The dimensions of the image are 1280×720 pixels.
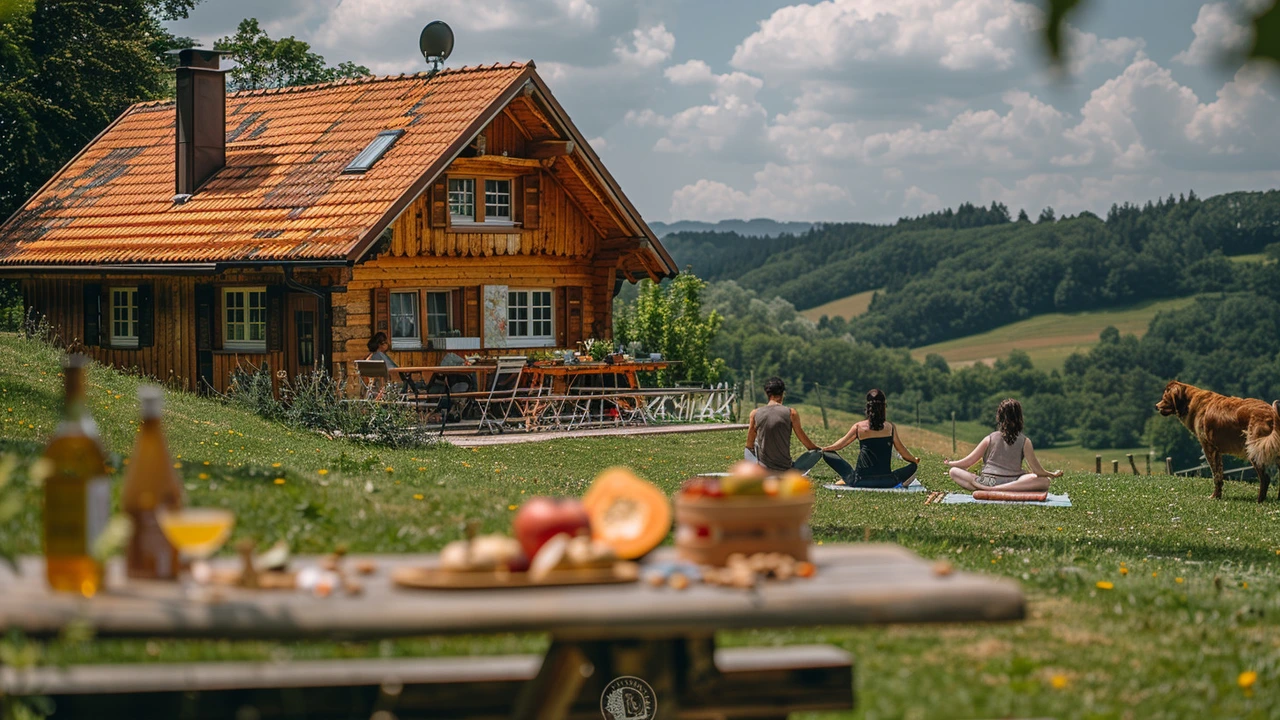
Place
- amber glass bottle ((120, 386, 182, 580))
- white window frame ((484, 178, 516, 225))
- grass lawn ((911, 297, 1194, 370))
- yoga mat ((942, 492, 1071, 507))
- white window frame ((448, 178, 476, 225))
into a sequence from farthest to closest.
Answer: grass lawn ((911, 297, 1194, 370)), white window frame ((484, 178, 516, 225)), white window frame ((448, 178, 476, 225)), yoga mat ((942, 492, 1071, 507)), amber glass bottle ((120, 386, 182, 580))

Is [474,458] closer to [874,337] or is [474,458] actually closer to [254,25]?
[254,25]

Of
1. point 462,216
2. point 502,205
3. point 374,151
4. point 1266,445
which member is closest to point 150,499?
point 1266,445

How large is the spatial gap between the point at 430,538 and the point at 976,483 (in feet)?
31.9

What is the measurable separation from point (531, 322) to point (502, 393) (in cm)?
343

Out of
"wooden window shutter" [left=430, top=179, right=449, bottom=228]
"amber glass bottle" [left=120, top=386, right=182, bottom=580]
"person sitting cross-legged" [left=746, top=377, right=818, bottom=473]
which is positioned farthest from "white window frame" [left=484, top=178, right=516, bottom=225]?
"amber glass bottle" [left=120, top=386, right=182, bottom=580]

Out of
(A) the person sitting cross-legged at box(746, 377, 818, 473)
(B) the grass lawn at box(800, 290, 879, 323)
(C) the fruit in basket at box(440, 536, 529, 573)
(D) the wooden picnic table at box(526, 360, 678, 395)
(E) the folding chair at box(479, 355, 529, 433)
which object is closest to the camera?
(C) the fruit in basket at box(440, 536, 529, 573)

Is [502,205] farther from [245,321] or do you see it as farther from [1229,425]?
[1229,425]

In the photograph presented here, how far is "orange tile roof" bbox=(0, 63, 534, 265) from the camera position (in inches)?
927

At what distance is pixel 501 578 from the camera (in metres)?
4.13

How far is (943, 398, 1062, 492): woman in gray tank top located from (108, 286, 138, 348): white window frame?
17.0m

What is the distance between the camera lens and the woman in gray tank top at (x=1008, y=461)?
15422 millimetres

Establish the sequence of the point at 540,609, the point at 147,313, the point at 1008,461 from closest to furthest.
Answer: the point at 540,609 → the point at 1008,461 → the point at 147,313

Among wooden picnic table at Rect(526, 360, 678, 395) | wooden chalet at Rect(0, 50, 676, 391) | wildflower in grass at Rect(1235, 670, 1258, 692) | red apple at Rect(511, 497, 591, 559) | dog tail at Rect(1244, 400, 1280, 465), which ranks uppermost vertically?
wooden chalet at Rect(0, 50, 676, 391)

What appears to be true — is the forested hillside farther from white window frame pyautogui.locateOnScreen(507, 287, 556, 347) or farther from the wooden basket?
the wooden basket
